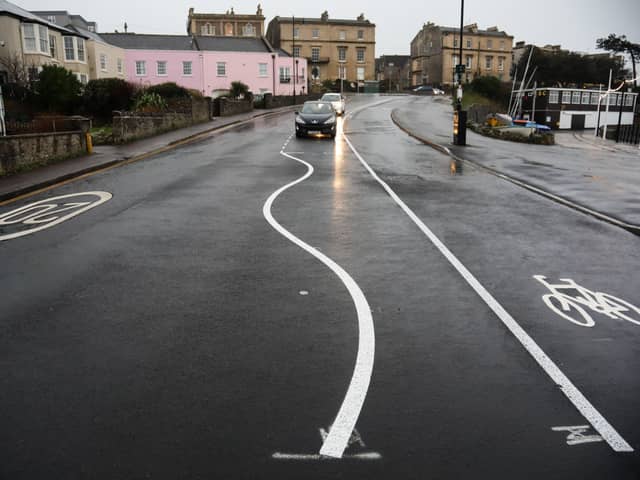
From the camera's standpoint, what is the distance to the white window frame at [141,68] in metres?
65.3

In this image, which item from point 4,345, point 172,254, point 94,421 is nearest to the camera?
point 94,421

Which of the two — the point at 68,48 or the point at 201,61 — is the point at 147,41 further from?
the point at 68,48

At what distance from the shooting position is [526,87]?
276 ft

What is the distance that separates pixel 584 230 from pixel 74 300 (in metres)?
8.36

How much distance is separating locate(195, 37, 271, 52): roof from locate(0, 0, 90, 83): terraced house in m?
24.4

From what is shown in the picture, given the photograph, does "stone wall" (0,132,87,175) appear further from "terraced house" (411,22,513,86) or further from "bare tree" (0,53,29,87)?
"terraced house" (411,22,513,86)

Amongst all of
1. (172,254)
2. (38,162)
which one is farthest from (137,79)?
(172,254)

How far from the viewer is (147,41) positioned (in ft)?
221

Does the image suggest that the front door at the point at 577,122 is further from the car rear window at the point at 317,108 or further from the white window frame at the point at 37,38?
the white window frame at the point at 37,38

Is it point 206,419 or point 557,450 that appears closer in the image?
point 557,450

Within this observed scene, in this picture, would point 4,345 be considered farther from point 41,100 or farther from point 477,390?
point 41,100

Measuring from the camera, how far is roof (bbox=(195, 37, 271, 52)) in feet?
226

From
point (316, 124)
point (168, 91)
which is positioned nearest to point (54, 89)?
point (168, 91)

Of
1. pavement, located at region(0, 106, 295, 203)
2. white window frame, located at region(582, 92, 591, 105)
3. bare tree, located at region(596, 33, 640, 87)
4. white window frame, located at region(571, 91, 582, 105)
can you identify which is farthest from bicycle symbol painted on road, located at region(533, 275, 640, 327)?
bare tree, located at region(596, 33, 640, 87)
